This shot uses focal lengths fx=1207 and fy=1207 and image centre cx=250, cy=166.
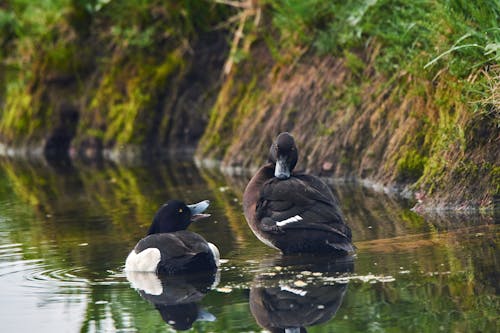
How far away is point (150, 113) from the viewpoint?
2166 cm

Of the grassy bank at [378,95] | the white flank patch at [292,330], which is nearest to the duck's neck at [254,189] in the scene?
the grassy bank at [378,95]

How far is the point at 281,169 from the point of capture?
996cm

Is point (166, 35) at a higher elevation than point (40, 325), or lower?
higher

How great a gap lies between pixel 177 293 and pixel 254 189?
6.49 feet

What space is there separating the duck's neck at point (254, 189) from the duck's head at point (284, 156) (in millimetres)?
97

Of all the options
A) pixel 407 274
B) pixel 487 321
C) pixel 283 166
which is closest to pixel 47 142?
pixel 283 166

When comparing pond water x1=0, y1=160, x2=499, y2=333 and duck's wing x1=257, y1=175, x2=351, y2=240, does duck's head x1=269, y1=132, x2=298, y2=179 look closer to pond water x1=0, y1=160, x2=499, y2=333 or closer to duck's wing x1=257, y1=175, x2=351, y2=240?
duck's wing x1=257, y1=175, x2=351, y2=240

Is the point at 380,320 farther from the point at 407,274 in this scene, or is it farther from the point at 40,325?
the point at 40,325

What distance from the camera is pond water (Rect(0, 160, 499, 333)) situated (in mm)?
6980

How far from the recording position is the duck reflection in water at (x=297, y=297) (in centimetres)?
700

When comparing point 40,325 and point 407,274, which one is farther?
point 407,274

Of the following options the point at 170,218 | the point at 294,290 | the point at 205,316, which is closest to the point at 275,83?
the point at 170,218

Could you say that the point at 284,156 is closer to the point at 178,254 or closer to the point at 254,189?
the point at 254,189

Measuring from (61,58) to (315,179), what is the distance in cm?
1540
